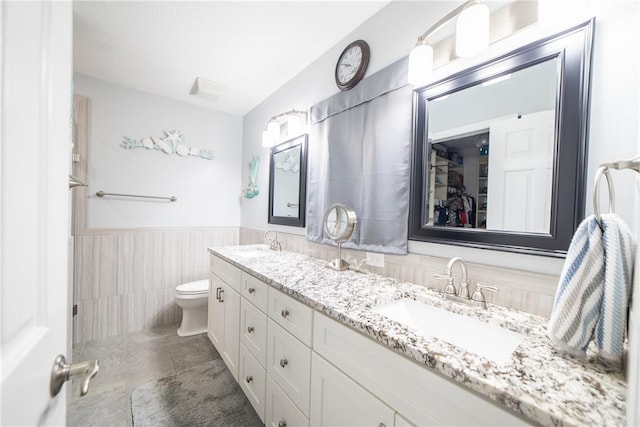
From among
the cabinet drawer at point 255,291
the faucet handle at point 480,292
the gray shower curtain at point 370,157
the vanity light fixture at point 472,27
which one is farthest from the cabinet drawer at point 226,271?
the vanity light fixture at point 472,27

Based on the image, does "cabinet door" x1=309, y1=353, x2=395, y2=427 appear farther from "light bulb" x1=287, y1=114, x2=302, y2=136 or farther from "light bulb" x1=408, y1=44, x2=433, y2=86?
"light bulb" x1=287, y1=114, x2=302, y2=136

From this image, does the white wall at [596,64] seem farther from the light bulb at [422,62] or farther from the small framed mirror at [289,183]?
the small framed mirror at [289,183]

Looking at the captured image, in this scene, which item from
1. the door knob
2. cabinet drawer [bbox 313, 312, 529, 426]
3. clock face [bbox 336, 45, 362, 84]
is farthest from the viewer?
clock face [bbox 336, 45, 362, 84]

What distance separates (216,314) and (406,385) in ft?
5.82

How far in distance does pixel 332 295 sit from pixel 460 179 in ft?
2.60

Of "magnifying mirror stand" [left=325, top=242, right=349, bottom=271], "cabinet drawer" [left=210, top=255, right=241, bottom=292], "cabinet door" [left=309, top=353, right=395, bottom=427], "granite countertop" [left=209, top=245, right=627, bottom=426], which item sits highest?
"magnifying mirror stand" [left=325, top=242, right=349, bottom=271]

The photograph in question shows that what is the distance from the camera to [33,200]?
0.40 meters

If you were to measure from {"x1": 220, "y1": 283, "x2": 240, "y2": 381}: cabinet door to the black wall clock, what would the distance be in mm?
1583

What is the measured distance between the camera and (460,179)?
119cm

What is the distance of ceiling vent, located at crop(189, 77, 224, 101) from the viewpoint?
7.79 feet

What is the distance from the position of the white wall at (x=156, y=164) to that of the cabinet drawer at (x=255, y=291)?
1672mm

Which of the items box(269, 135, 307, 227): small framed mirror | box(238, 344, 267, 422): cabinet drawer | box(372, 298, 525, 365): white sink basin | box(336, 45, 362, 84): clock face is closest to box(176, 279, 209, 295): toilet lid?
box(269, 135, 307, 227): small framed mirror

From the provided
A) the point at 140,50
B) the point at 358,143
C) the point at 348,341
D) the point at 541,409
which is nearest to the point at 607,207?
the point at 541,409

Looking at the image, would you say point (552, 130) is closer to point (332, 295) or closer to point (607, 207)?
point (607, 207)
